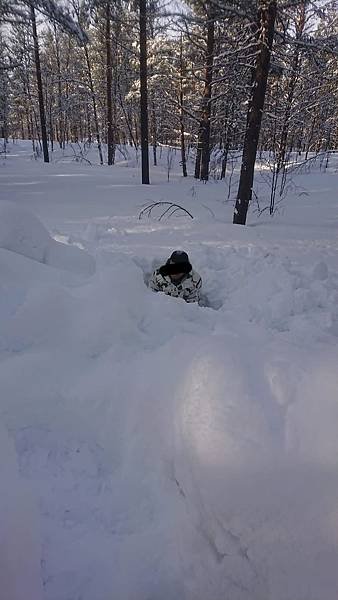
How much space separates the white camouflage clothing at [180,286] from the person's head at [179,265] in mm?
59

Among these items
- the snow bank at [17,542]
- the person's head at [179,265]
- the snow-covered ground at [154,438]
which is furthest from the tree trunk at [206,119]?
the snow bank at [17,542]

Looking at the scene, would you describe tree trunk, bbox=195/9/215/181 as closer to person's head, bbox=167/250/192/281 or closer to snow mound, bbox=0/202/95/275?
person's head, bbox=167/250/192/281

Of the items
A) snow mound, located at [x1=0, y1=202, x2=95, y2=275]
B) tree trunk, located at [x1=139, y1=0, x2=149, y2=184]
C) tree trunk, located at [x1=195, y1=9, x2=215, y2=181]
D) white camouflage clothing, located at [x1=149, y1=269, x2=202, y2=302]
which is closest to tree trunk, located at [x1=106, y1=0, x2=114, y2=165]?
tree trunk, located at [x1=139, y1=0, x2=149, y2=184]

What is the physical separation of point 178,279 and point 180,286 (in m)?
0.10

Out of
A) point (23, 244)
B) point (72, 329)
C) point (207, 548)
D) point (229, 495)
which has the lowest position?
point (207, 548)

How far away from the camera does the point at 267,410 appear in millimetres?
2297

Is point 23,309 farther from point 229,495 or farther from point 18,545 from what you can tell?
point 229,495

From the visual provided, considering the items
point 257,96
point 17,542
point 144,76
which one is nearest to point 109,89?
point 144,76

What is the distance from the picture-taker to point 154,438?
7.89 feet

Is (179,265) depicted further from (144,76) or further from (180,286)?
(144,76)

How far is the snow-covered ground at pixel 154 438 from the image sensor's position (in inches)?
69.9

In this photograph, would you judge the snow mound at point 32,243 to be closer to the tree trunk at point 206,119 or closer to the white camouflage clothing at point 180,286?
the white camouflage clothing at point 180,286

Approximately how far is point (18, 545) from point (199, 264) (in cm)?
454

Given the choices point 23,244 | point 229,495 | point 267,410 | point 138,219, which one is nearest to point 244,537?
point 229,495
